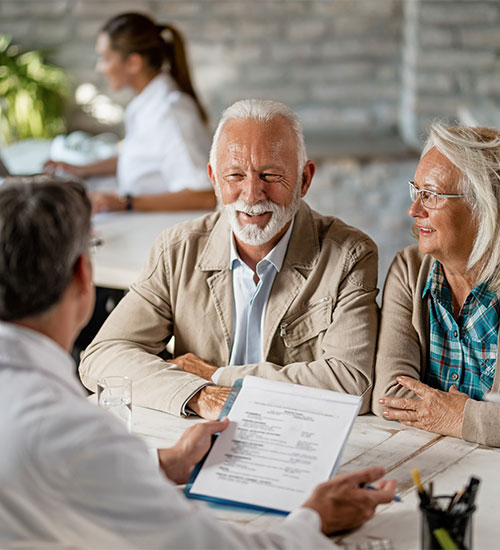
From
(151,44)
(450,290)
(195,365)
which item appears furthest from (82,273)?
(151,44)

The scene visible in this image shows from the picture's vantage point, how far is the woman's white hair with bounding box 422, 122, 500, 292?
1.91 meters

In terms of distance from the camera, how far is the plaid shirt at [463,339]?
1.92 m

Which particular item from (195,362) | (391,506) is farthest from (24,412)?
(195,362)

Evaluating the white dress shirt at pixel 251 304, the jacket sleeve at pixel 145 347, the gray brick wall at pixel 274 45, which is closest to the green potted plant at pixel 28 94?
the gray brick wall at pixel 274 45

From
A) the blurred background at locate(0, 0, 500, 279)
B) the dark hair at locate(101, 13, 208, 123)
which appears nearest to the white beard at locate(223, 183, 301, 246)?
the dark hair at locate(101, 13, 208, 123)

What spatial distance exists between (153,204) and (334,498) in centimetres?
250

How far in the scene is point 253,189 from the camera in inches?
81.7

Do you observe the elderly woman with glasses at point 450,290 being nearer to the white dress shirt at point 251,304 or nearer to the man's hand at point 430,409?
the man's hand at point 430,409

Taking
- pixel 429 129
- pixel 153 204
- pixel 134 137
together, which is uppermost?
pixel 429 129

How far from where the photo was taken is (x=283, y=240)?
2152 millimetres

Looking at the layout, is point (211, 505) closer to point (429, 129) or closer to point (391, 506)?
point (391, 506)

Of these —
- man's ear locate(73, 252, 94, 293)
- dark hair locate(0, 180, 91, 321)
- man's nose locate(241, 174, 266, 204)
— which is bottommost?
man's nose locate(241, 174, 266, 204)

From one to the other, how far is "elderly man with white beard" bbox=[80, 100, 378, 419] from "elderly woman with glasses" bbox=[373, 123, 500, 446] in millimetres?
102

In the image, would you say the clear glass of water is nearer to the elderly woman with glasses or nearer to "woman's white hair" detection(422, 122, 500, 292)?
the elderly woman with glasses
